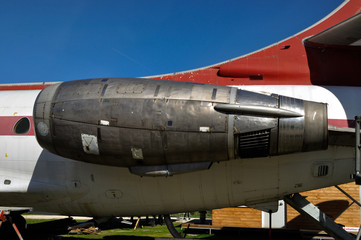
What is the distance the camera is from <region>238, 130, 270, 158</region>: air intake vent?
16.8 feet

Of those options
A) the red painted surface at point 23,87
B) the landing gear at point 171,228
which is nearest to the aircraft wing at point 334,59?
the landing gear at point 171,228

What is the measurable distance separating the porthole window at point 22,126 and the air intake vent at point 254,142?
15.4ft

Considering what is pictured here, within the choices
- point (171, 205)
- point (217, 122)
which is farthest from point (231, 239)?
point (217, 122)

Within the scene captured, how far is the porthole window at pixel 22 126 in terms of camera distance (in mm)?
7016

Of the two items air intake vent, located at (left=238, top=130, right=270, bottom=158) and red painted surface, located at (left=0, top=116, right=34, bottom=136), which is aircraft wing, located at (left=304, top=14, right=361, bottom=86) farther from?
red painted surface, located at (left=0, top=116, right=34, bottom=136)

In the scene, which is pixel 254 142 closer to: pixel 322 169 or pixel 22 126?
pixel 322 169

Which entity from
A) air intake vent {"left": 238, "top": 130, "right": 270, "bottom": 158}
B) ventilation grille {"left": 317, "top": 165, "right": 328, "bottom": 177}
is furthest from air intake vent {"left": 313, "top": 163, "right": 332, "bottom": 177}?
air intake vent {"left": 238, "top": 130, "right": 270, "bottom": 158}

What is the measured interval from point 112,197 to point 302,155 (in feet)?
12.4

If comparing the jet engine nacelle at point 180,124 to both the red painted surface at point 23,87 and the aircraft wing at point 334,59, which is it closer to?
the aircraft wing at point 334,59

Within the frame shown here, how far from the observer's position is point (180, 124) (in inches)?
200

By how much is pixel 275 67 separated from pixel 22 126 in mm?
5720

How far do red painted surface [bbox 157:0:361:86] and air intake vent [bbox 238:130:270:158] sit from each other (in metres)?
2.08

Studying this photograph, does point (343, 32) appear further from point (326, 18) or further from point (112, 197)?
point (112, 197)

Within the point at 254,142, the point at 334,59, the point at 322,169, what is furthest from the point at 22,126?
the point at 334,59
